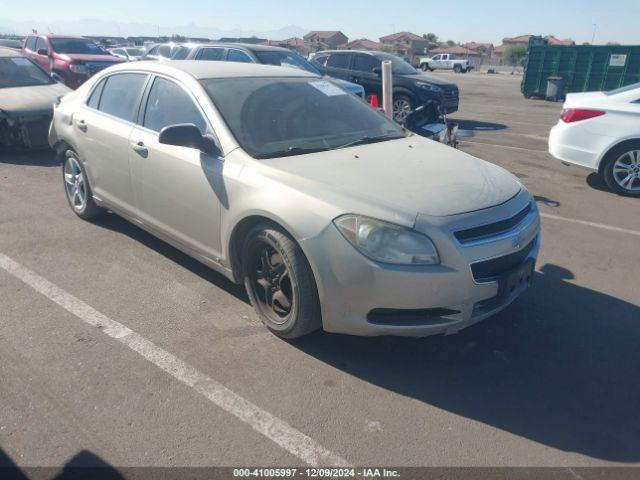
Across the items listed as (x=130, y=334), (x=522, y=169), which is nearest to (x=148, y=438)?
(x=130, y=334)

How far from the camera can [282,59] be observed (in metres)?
10.7

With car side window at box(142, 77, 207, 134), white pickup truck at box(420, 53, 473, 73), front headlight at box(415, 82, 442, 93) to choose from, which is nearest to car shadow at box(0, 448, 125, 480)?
car side window at box(142, 77, 207, 134)

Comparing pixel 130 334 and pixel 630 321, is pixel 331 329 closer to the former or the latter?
pixel 130 334

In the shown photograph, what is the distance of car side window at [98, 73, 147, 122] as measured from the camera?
445 centimetres

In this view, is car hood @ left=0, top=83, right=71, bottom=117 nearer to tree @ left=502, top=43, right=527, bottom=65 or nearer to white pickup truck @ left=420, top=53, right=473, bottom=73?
white pickup truck @ left=420, top=53, right=473, bottom=73

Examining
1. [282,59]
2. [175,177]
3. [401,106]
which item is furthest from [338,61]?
[175,177]

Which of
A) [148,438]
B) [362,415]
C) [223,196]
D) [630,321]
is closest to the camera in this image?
[148,438]

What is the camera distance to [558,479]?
2447mm

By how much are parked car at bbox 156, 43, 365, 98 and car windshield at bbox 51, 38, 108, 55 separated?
5837 mm

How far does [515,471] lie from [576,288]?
7.40ft

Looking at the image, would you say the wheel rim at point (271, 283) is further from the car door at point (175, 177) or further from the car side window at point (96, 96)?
the car side window at point (96, 96)

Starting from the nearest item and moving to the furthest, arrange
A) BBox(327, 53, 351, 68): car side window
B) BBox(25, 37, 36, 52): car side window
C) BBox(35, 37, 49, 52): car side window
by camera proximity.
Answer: BBox(327, 53, 351, 68): car side window → BBox(35, 37, 49, 52): car side window → BBox(25, 37, 36, 52): car side window

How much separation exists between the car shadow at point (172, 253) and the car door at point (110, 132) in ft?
1.61

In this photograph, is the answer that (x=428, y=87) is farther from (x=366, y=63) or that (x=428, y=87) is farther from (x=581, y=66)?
(x=581, y=66)
